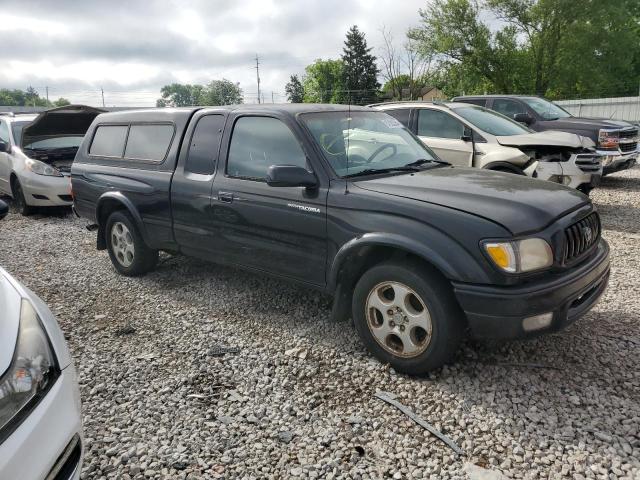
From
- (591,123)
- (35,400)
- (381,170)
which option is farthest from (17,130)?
(591,123)

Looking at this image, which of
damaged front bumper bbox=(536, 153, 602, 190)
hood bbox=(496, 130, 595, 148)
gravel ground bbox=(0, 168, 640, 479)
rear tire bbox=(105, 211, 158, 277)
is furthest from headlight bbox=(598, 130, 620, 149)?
rear tire bbox=(105, 211, 158, 277)

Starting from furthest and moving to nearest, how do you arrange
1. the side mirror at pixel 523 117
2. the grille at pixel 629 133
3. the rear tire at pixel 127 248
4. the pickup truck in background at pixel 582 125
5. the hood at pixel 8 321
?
the side mirror at pixel 523 117
the grille at pixel 629 133
the pickup truck in background at pixel 582 125
the rear tire at pixel 127 248
the hood at pixel 8 321

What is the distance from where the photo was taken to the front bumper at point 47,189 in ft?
Result: 27.9

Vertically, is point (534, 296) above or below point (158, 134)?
below

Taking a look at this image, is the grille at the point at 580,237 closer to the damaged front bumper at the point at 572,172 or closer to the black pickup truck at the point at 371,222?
the black pickup truck at the point at 371,222

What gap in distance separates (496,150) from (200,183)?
4.96 meters

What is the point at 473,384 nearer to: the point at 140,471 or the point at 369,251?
the point at 369,251

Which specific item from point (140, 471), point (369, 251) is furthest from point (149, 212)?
point (140, 471)

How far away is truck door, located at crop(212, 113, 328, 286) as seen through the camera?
3.61 metres

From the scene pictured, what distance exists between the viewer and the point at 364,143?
3.96m

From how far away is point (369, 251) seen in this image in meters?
3.35

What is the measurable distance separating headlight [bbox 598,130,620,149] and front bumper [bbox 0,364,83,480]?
10.3 metres

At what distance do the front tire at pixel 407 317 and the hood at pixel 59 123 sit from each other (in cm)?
730

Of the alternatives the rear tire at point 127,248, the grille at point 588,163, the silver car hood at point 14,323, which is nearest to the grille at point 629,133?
the grille at point 588,163
